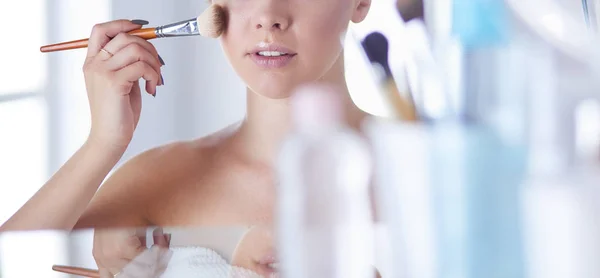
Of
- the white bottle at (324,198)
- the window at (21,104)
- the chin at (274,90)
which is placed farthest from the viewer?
the window at (21,104)

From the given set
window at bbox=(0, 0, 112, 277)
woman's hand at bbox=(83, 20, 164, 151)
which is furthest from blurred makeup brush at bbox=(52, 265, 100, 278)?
woman's hand at bbox=(83, 20, 164, 151)

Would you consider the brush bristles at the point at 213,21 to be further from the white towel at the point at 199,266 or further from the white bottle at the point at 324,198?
the white towel at the point at 199,266

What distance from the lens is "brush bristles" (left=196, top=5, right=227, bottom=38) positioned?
66 cm

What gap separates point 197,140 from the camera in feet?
2.29

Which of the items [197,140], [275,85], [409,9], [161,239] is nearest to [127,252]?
[161,239]

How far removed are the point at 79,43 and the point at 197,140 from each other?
18 centimetres

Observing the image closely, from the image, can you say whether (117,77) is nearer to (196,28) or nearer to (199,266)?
(196,28)

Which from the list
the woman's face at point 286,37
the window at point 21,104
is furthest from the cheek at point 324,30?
the window at point 21,104

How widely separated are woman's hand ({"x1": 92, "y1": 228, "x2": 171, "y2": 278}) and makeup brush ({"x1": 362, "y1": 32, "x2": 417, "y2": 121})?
0.28 meters

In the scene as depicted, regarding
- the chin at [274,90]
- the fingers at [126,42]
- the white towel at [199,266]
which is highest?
the fingers at [126,42]

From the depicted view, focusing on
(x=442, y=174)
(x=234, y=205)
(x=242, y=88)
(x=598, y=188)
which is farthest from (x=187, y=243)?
(x=598, y=188)

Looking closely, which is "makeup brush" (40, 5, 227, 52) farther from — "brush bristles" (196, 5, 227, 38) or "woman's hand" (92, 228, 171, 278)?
"woman's hand" (92, 228, 171, 278)

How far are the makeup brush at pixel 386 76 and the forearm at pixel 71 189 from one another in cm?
30

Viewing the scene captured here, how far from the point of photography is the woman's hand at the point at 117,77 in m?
0.69
